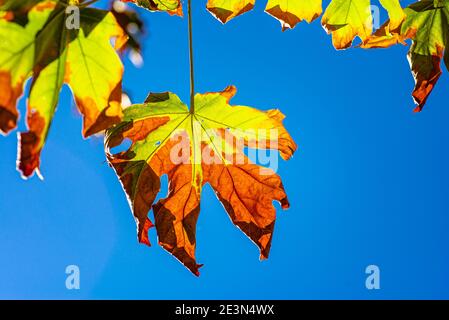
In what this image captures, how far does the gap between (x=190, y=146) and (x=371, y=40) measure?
41 centimetres

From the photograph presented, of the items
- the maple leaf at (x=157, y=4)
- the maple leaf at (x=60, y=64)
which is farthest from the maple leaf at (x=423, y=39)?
the maple leaf at (x=60, y=64)

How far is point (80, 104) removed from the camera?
1.87ft

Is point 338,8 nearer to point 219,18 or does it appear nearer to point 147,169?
point 219,18

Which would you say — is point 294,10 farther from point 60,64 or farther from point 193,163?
point 60,64

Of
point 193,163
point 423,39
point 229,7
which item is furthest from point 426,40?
point 193,163

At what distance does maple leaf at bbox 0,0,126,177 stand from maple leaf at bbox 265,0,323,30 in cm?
41

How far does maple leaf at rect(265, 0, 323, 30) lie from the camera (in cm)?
90

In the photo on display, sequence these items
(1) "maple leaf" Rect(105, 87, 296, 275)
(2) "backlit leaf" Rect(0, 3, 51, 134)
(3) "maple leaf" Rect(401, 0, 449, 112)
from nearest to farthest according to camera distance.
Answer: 1. (2) "backlit leaf" Rect(0, 3, 51, 134)
2. (1) "maple leaf" Rect(105, 87, 296, 275)
3. (3) "maple leaf" Rect(401, 0, 449, 112)

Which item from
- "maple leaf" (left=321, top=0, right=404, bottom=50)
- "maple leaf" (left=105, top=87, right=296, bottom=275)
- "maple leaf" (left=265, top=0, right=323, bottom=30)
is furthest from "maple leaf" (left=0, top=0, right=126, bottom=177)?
"maple leaf" (left=321, top=0, right=404, bottom=50)

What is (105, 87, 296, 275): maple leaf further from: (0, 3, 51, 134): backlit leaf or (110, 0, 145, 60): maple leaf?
(0, 3, 51, 134): backlit leaf

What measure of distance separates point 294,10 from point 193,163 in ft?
1.11

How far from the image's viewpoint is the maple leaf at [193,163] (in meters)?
0.81

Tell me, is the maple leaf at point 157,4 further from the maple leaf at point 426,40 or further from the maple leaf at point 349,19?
the maple leaf at point 426,40
